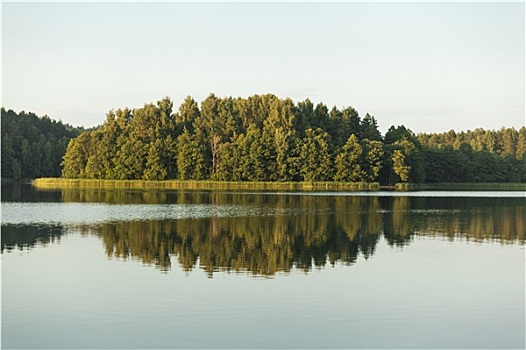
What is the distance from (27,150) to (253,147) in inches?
1830

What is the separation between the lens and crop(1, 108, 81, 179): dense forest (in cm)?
11369

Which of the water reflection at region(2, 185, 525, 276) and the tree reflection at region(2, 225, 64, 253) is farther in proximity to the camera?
the tree reflection at region(2, 225, 64, 253)

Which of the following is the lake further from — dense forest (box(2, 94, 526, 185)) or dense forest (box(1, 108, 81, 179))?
dense forest (box(1, 108, 81, 179))

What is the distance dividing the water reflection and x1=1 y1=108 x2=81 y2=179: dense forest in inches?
2866

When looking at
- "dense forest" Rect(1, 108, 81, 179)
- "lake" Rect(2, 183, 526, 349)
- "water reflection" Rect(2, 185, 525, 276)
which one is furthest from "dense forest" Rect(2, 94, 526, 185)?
"lake" Rect(2, 183, 526, 349)

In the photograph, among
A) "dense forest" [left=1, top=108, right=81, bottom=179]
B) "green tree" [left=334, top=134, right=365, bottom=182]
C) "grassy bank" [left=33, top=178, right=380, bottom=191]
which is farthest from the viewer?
"dense forest" [left=1, top=108, right=81, bottom=179]

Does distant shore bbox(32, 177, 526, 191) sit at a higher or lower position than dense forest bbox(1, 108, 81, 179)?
lower

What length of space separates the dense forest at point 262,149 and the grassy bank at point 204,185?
110cm

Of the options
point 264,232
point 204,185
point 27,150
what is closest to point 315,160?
point 204,185

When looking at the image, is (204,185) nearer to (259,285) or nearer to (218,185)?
(218,185)

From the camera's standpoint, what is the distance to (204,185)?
89188mm

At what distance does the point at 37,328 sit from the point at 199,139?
80733 millimetres

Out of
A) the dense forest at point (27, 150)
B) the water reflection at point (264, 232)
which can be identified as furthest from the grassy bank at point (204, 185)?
the water reflection at point (264, 232)

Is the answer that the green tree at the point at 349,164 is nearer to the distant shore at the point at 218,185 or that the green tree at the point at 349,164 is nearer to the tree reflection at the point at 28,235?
the distant shore at the point at 218,185
